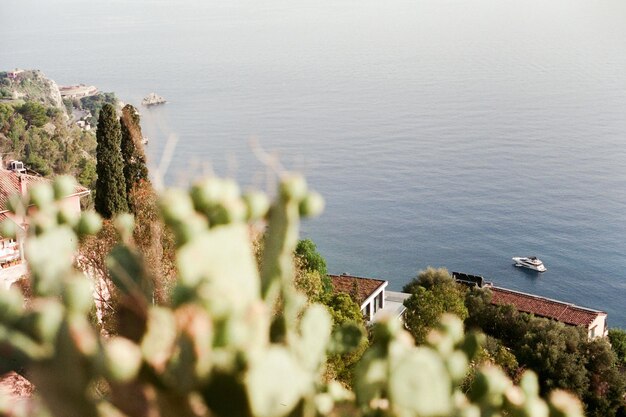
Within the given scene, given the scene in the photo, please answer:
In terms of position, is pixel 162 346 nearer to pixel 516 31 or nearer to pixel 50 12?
pixel 516 31

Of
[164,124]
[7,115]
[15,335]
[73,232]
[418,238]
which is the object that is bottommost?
[418,238]

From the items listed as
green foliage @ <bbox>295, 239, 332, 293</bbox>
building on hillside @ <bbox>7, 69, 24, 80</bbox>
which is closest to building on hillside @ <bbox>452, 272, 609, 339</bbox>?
green foliage @ <bbox>295, 239, 332, 293</bbox>

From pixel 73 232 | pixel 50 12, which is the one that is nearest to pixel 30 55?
pixel 50 12

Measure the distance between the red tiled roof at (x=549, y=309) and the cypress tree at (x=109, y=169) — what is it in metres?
14.1

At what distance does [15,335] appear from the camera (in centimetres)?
135

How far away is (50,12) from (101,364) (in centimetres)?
17897

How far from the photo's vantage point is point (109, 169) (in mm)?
13438

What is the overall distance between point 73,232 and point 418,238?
121ft

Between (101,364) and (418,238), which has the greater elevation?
(101,364)

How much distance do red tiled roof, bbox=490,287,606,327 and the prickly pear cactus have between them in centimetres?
2202

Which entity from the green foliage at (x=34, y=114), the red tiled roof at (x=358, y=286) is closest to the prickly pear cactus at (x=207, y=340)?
the red tiled roof at (x=358, y=286)

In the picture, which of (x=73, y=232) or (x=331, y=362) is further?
(x=331, y=362)

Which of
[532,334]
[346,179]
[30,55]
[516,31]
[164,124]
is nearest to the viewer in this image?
[164,124]

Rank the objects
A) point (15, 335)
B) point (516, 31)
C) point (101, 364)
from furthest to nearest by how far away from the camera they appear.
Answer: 1. point (516, 31)
2. point (15, 335)
3. point (101, 364)
